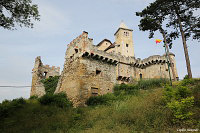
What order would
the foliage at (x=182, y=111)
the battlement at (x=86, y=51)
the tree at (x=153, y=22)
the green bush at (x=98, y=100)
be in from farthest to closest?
the tree at (x=153, y=22) → the battlement at (x=86, y=51) → the green bush at (x=98, y=100) → the foliage at (x=182, y=111)

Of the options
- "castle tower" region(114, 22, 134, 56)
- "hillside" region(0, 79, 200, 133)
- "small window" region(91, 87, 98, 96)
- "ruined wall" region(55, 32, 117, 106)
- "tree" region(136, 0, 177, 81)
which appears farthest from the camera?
"castle tower" region(114, 22, 134, 56)

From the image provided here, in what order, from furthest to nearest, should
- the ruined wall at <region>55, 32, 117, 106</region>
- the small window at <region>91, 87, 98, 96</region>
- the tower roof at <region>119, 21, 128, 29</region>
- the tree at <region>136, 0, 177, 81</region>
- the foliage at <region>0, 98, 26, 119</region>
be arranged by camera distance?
the tower roof at <region>119, 21, 128, 29</region> → the tree at <region>136, 0, 177, 81</region> → the small window at <region>91, 87, 98, 96</region> → the ruined wall at <region>55, 32, 117, 106</region> → the foliage at <region>0, 98, 26, 119</region>

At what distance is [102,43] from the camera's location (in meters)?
35.4

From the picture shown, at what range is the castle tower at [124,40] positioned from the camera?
111 feet

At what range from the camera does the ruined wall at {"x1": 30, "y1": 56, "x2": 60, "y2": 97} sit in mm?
22469

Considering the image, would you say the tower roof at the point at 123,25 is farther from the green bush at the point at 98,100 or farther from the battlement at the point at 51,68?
the green bush at the point at 98,100

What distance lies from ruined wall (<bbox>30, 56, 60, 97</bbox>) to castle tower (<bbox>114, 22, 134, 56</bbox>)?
52.8 feet

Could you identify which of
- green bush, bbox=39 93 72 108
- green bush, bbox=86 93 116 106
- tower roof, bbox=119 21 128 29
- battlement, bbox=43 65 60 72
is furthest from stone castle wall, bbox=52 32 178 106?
tower roof, bbox=119 21 128 29

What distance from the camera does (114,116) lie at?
8977 mm

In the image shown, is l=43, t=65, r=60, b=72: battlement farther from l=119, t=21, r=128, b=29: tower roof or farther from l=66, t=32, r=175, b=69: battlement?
l=119, t=21, r=128, b=29: tower roof

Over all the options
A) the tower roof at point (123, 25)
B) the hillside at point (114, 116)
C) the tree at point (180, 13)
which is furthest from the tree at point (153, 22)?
the tower roof at point (123, 25)

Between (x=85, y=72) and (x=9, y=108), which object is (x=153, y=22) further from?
(x=9, y=108)

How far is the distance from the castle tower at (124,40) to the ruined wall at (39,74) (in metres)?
16.1

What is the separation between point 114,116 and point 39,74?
63.7ft
